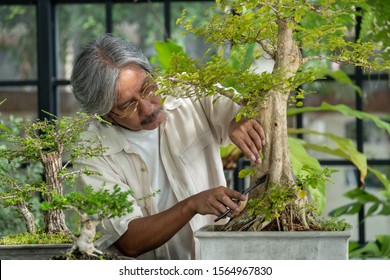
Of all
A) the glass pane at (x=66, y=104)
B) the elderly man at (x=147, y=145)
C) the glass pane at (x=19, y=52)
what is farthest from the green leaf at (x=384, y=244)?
the glass pane at (x=66, y=104)

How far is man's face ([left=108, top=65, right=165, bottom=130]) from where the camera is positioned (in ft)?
5.48

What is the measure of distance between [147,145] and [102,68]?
1.00 ft

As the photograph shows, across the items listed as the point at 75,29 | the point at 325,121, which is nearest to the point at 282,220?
the point at 75,29

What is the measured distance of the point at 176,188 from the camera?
1.80 m

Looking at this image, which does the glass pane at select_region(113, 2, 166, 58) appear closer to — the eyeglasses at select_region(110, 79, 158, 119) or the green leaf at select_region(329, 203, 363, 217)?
the green leaf at select_region(329, 203, 363, 217)

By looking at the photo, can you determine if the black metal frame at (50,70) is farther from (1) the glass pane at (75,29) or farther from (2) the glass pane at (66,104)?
(2) the glass pane at (66,104)

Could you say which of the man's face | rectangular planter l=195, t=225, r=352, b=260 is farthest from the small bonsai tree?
the man's face

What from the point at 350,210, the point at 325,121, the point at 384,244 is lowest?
the point at 384,244

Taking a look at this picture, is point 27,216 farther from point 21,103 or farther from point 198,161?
point 21,103

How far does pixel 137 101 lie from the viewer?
170 cm

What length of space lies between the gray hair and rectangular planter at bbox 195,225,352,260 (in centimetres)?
56

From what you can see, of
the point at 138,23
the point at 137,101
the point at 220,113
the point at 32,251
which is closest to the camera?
the point at 32,251

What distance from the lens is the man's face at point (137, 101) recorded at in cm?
167

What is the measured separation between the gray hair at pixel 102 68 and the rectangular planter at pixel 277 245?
556 mm
